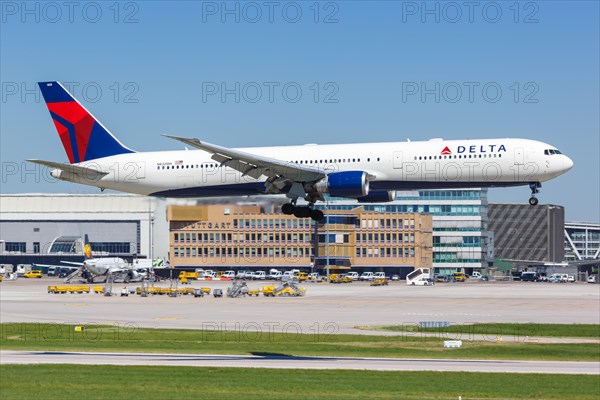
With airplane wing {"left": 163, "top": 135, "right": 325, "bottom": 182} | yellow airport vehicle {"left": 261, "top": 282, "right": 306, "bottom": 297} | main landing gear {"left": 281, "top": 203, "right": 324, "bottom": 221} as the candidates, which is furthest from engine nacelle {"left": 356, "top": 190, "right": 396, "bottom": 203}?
yellow airport vehicle {"left": 261, "top": 282, "right": 306, "bottom": 297}

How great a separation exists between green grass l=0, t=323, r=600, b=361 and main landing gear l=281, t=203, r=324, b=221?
9207 mm

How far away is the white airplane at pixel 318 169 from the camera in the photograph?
67.3m

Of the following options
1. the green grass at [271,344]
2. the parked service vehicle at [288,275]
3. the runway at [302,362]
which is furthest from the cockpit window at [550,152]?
the parked service vehicle at [288,275]

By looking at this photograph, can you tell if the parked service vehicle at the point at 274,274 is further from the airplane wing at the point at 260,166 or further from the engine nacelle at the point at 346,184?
the engine nacelle at the point at 346,184

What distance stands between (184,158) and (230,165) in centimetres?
660

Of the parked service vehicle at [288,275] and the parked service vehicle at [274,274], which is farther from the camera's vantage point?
the parked service vehicle at [274,274]

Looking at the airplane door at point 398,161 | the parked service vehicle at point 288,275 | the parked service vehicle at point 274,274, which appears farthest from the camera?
the parked service vehicle at point 274,274

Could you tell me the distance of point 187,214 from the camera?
269ft

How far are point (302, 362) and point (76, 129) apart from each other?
31.6 m

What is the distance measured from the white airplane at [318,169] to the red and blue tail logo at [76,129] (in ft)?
0.61

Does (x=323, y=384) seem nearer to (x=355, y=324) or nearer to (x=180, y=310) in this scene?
(x=355, y=324)

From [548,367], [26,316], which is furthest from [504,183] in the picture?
[26,316]

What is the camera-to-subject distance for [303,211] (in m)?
72.3

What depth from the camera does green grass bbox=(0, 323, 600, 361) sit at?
66.3m
